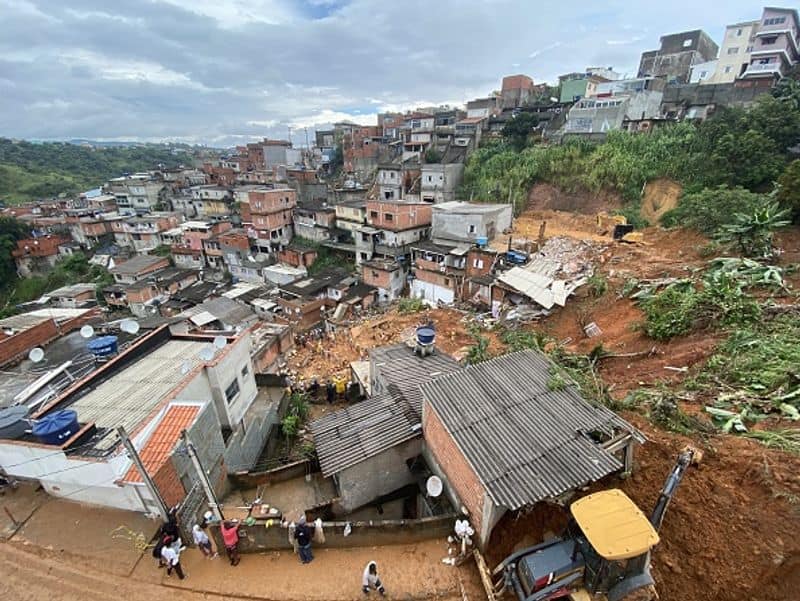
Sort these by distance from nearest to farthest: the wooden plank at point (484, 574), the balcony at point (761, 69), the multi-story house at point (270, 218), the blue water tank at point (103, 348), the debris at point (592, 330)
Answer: the wooden plank at point (484, 574)
the blue water tank at point (103, 348)
the debris at point (592, 330)
the balcony at point (761, 69)
the multi-story house at point (270, 218)

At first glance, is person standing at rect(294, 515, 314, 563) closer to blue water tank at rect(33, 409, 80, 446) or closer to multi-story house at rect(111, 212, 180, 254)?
blue water tank at rect(33, 409, 80, 446)

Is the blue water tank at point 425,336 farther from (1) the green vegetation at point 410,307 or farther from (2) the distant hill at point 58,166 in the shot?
(2) the distant hill at point 58,166

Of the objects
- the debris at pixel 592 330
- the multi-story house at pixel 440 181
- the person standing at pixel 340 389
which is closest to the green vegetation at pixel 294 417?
the person standing at pixel 340 389

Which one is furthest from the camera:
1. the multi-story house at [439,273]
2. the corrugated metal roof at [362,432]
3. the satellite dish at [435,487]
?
the multi-story house at [439,273]

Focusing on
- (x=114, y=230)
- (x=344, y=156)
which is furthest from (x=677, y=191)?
(x=114, y=230)

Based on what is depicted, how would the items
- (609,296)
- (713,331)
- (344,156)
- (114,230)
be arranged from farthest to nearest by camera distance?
(344,156) < (114,230) < (609,296) < (713,331)

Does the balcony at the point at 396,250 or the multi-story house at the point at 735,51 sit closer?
the balcony at the point at 396,250

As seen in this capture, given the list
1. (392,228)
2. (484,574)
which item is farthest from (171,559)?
(392,228)

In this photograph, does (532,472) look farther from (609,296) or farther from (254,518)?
(609,296)
